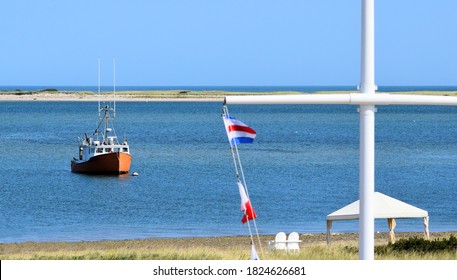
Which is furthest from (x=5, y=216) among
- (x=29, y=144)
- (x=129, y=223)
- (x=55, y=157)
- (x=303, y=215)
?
(x=29, y=144)

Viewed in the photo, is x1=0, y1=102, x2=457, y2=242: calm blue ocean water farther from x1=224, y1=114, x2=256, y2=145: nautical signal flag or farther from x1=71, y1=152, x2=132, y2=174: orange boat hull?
x1=224, y1=114, x2=256, y2=145: nautical signal flag

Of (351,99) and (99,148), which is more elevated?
(99,148)

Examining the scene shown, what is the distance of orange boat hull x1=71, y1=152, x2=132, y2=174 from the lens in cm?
5569

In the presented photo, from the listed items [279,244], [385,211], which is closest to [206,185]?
[385,211]

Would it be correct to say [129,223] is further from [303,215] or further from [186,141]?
[186,141]

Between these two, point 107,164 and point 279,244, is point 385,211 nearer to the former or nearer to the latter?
point 279,244

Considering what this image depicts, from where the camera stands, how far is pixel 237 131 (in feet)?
35.2

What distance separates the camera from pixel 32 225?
37.2 metres

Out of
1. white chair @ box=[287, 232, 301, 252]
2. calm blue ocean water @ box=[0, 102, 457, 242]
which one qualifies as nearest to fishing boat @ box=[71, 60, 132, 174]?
calm blue ocean water @ box=[0, 102, 457, 242]

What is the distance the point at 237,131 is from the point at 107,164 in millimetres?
45563

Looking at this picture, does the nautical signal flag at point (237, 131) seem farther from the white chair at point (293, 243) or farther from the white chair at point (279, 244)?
the white chair at point (279, 244)
